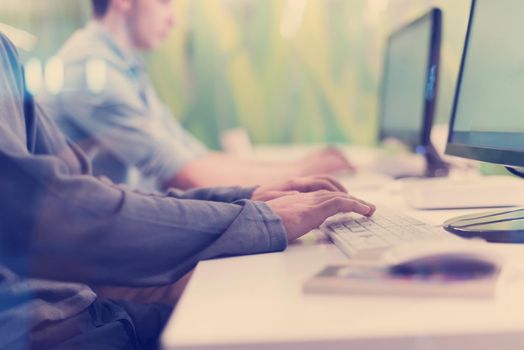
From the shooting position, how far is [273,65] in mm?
2635

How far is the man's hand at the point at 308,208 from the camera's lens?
0.72 meters

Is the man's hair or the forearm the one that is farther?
the man's hair

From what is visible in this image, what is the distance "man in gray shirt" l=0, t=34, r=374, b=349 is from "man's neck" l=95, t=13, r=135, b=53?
108 cm

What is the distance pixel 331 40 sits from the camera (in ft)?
8.63

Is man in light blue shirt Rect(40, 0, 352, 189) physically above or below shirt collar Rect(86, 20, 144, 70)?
below

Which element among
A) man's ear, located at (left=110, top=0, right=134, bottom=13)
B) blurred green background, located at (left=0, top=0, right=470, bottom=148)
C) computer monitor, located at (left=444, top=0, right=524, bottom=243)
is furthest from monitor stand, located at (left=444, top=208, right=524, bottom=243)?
blurred green background, located at (left=0, top=0, right=470, bottom=148)

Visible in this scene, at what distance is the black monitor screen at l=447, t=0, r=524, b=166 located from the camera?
0.78 m

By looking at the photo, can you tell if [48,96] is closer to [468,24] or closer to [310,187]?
[310,187]

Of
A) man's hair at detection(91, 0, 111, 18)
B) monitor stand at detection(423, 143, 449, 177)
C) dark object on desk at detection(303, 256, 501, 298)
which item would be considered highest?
man's hair at detection(91, 0, 111, 18)

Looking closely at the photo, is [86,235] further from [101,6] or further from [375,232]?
[101,6]

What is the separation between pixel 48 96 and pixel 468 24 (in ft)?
3.90

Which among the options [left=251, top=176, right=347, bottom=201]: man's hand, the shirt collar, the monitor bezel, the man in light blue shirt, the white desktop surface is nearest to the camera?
the white desktop surface

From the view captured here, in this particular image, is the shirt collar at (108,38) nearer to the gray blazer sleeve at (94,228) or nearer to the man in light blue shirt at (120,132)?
the man in light blue shirt at (120,132)

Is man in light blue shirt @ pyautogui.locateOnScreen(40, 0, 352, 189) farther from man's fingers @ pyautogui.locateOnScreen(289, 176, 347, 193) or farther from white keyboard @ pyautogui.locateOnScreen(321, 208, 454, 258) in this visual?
white keyboard @ pyautogui.locateOnScreen(321, 208, 454, 258)
